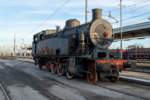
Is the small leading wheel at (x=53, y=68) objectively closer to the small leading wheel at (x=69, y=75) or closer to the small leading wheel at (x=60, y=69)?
the small leading wheel at (x=60, y=69)

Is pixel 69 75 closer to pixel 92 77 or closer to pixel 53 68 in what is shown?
pixel 92 77

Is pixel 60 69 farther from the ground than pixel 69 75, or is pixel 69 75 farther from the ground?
pixel 60 69

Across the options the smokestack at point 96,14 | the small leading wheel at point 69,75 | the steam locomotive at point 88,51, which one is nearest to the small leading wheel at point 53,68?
the steam locomotive at point 88,51

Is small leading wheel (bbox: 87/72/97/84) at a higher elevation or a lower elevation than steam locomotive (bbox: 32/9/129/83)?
lower

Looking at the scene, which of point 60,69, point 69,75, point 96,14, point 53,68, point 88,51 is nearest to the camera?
point 88,51

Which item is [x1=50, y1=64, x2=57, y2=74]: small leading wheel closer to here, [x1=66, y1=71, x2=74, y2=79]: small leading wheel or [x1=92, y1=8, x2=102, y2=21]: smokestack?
[x1=66, y1=71, x2=74, y2=79]: small leading wheel

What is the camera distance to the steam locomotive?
17125mm

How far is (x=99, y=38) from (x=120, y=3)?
25883 mm

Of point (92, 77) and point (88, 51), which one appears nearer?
point (92, 77)

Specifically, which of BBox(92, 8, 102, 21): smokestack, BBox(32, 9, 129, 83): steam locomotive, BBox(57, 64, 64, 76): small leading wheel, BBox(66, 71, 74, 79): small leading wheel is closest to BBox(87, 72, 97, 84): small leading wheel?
BBox(32, 9, 129, 83): steam locomotive

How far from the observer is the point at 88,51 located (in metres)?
18.3

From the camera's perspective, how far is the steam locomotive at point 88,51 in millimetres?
17125

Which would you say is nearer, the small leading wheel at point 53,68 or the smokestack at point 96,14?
the smokestack at point 96,14

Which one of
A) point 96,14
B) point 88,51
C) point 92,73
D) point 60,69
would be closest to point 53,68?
point 60,69
